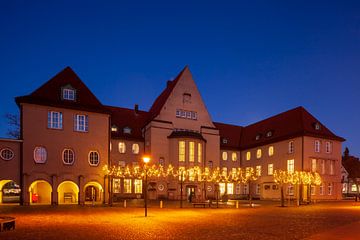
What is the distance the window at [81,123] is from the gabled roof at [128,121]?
32.9ft

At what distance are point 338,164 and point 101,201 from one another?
36499 mm

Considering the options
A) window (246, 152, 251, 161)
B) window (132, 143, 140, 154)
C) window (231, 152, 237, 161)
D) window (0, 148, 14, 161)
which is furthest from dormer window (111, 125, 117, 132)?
window (246, 152, 251, 161)

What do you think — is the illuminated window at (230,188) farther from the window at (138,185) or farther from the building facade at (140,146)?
the window at (138,185)

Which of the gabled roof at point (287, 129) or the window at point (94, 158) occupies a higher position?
the gabled roof at point (287, 129)

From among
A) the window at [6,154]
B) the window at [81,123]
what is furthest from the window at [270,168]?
the window at [6,154]

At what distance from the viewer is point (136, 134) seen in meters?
52.1

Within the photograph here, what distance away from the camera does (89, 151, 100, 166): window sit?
3922 centimetres

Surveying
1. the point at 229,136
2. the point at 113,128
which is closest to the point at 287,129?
the point at 229,136

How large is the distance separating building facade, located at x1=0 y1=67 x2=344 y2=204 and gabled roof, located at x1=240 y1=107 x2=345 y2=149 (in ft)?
0.60

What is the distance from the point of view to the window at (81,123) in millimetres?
38812

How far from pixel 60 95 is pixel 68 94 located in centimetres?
92

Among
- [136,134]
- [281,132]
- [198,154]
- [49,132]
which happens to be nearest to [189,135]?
[198,154]

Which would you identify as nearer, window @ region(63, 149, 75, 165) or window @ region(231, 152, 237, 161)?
window @ region(63, 149, 75, 165)

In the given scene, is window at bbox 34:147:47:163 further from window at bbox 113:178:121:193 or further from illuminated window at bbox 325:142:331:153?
illuminated window at bbox 325:142:331:153
